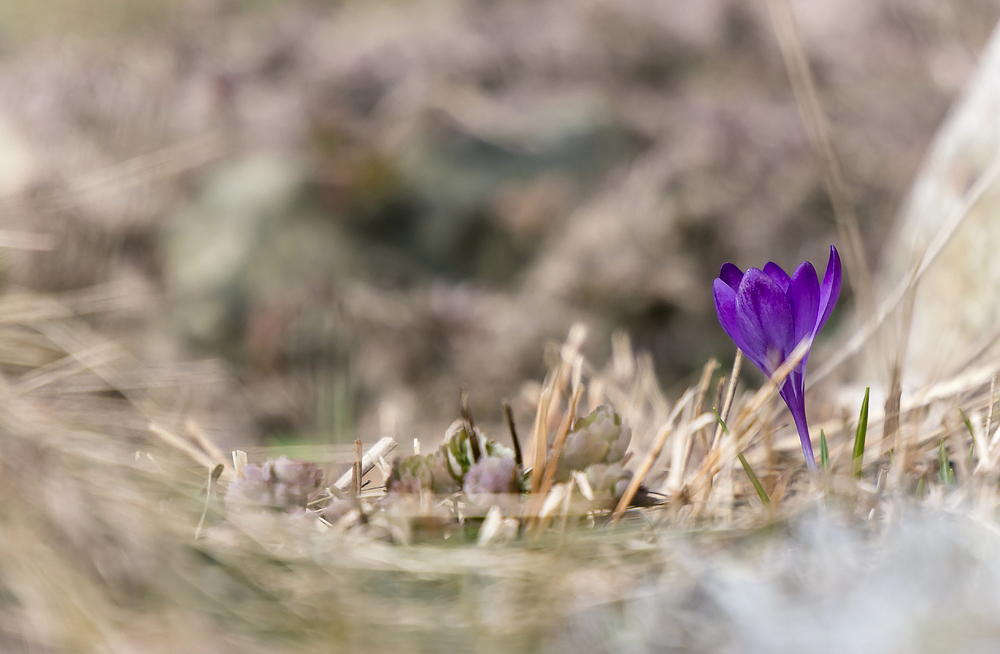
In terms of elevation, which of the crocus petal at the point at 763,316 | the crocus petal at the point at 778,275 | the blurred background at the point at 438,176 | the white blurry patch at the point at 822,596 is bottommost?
the white blurry patch at the point at 822,596

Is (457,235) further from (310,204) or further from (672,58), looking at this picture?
(672,58)

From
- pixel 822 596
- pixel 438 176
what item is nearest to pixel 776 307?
pixel 822 596

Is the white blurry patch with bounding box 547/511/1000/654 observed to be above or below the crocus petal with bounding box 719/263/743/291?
below

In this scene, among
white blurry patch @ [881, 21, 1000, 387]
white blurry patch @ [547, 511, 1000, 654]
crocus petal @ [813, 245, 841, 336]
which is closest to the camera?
white blurry patch @ [547, 511, 1000, 654]

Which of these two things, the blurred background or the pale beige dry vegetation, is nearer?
the pale beige dry vegetation

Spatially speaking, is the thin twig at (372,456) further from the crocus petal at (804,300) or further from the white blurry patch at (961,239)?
the white blurry patch at (961,239)

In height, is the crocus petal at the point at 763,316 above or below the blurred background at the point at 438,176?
below

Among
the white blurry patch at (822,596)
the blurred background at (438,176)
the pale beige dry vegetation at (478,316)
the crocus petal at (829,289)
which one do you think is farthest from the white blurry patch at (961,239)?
the blurred background at (438,176)

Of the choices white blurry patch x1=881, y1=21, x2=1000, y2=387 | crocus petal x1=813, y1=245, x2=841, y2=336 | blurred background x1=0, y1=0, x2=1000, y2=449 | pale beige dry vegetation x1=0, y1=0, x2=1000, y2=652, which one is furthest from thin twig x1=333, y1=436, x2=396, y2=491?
blurred background x1=0, y1=0, x2=1000, y2=449

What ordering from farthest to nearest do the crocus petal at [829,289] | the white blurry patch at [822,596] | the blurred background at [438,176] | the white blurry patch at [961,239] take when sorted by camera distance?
the blurred background at [438,176] < the white blurry patch at [961,239] < the crocus petal at [829,289] < the white blurry patch at [822,596]

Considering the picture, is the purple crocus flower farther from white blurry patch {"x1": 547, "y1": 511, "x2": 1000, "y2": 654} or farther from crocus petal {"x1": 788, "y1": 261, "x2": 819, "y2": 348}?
white blurry patch {"x1": 547, "y1": 511, "x2": 1000, "y2": 654}
